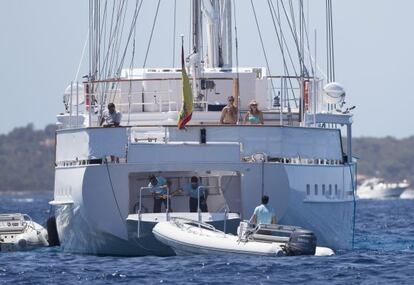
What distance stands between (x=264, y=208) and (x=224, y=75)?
19.9ft

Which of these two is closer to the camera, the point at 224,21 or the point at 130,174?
the point at 130,174

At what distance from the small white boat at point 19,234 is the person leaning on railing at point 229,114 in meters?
7.88

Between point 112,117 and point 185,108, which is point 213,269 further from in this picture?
point 112,117

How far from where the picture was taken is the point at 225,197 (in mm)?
36156

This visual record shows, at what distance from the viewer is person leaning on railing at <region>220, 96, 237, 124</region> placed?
117 ft

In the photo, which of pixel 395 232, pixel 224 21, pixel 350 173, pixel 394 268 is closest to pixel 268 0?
pixel 224 21

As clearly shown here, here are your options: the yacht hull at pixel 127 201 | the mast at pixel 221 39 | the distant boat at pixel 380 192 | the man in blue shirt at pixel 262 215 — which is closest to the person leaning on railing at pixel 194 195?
the yacht hull at pixel 127 201

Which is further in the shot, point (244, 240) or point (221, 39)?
point (221, 39)


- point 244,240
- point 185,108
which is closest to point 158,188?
point 185,108

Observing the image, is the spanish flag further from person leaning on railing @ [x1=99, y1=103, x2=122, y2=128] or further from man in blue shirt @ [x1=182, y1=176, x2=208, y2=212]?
person leaning on railing @ [x1=99, y1=103, x2=122, y2=128]

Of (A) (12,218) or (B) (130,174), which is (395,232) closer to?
(A) (12,218)

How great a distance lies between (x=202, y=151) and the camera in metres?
34.1

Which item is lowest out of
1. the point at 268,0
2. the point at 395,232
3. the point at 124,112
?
the point at 395,232

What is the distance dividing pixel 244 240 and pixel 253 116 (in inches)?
186
